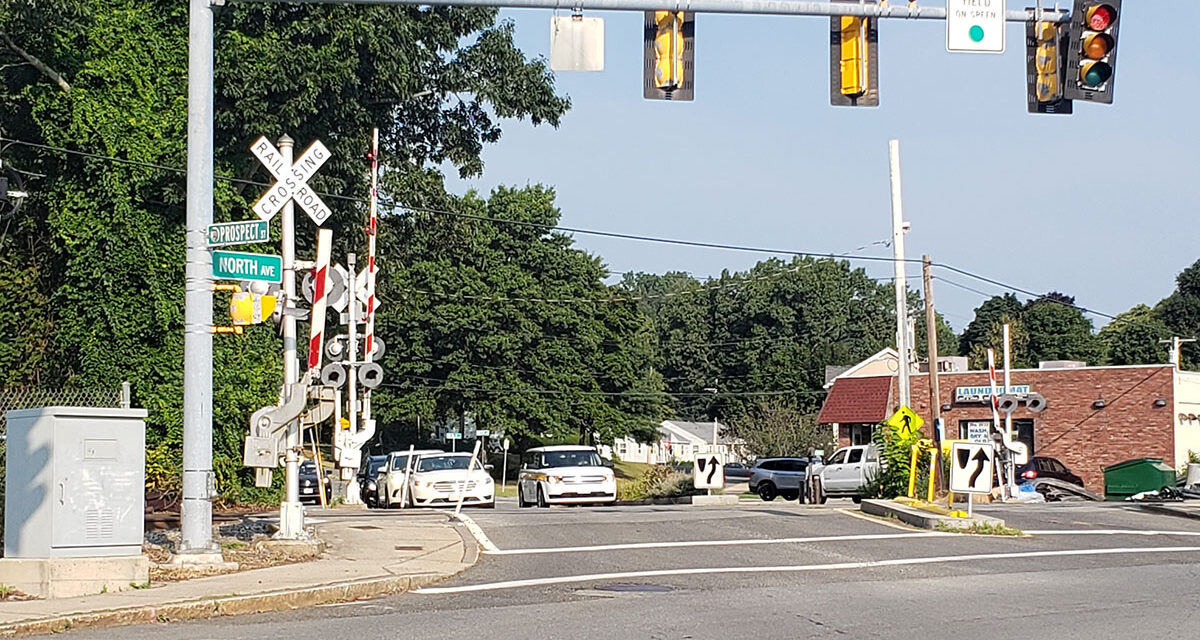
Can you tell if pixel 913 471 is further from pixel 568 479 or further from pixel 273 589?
pixel 273 589

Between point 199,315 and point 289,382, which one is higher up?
point 199,315

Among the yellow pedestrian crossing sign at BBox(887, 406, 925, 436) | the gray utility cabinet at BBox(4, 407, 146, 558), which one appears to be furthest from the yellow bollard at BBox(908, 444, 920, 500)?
the gray utility cabinet at BBox(4, 407, 146, 558)

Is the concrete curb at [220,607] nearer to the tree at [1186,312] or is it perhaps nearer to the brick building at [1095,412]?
the brick building at [1095,412]

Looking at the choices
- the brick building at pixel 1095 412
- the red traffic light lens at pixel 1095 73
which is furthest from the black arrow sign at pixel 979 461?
the brick building at pixel 1095 412

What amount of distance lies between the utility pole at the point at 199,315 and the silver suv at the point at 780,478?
35.2 meters

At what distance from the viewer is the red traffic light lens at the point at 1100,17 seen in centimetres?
1304

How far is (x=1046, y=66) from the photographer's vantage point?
1343cm

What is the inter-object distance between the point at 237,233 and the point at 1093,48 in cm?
845

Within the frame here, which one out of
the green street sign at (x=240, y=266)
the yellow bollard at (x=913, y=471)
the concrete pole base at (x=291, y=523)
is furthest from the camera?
the yellow bollard at (x=913, y=471)

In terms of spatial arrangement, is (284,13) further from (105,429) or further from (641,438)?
(641,438)

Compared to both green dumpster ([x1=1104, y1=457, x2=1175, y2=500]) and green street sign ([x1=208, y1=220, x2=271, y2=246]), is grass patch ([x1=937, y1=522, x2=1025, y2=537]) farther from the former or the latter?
Answer: green dumpster ([x1=1104, y1=457, x2=1175, y2=500])

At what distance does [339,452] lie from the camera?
2012 cm

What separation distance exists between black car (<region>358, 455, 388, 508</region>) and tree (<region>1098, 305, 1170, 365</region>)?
6690 cm

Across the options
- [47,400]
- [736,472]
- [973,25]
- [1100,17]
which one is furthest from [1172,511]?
[736,472]
